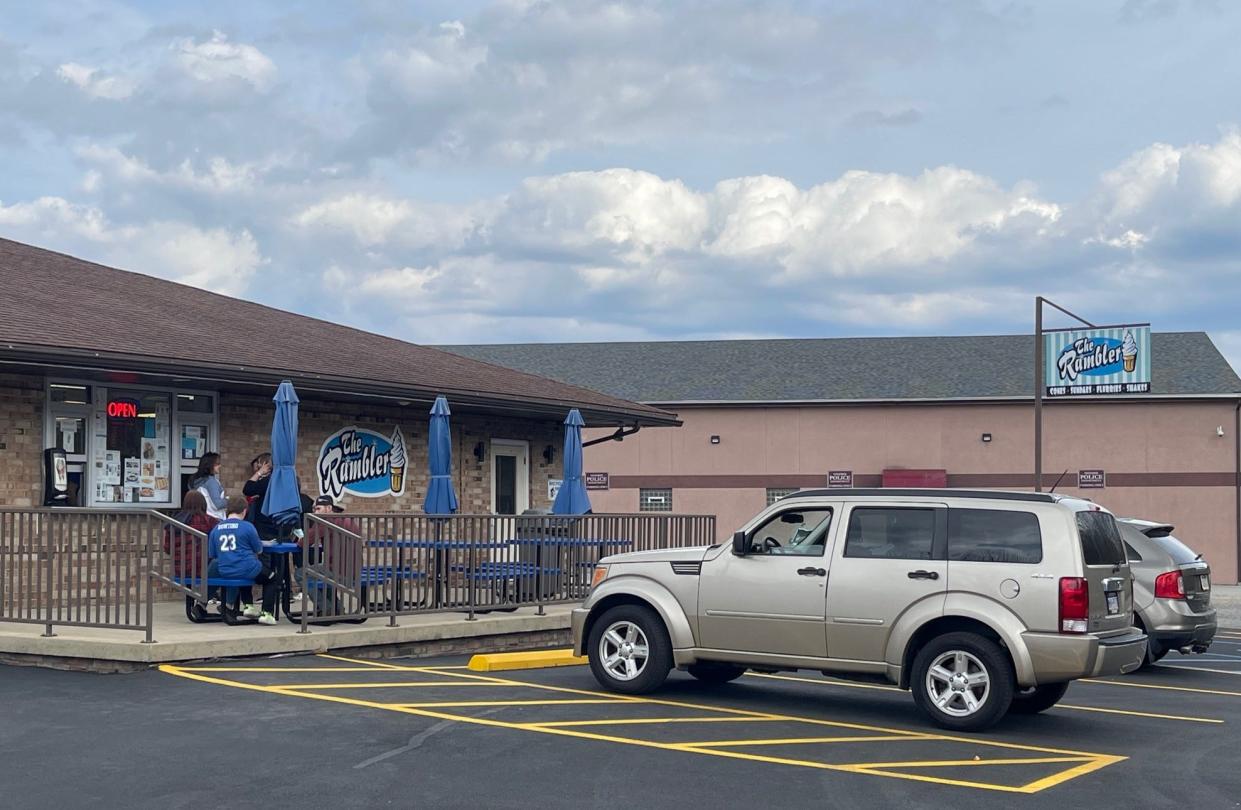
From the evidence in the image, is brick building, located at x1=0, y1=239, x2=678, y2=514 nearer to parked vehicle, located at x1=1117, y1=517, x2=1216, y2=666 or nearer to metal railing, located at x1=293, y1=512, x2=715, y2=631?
metal railing, located at x1=293, y1=512, x2=715, y2=631

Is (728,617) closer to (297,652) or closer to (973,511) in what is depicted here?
(973,511)

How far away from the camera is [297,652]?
13.2 metres

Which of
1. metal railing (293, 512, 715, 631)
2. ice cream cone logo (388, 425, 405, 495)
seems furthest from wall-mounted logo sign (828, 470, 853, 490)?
metal railing (293, 512, 715, 631)

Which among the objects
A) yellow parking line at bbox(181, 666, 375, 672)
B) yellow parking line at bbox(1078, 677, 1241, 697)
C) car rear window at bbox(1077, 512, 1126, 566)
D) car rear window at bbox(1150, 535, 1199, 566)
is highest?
car rear window at bbox(1077, 512, 1126, 566)

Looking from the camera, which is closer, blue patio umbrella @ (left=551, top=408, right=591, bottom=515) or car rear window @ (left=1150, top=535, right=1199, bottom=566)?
car rear window @ (left=1150, top=535, right=1199, bottom=566)

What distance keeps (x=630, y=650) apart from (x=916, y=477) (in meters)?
29.9

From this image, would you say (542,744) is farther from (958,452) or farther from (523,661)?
(958,452)

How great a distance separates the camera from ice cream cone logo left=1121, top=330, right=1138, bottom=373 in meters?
35.7

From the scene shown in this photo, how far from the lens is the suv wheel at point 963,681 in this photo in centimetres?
1023

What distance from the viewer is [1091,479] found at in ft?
131

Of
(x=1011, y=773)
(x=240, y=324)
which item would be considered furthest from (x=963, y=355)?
(x=1011, y=773)

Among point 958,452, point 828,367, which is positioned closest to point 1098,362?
point 958,452

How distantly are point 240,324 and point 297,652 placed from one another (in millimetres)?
8300

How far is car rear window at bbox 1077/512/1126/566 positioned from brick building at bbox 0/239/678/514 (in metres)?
9.59
